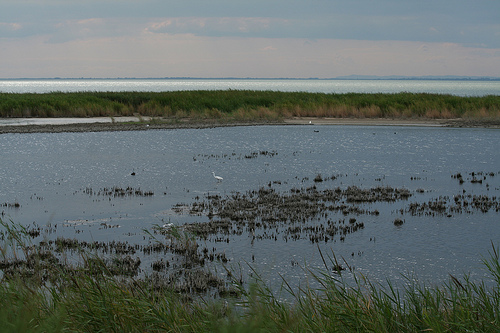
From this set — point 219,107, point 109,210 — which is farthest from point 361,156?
point 219,107

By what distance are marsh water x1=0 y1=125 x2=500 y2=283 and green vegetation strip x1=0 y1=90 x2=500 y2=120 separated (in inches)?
443

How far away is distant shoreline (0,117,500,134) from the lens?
41656 millimetres

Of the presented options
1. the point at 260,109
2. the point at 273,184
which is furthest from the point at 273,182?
the point at 260,109

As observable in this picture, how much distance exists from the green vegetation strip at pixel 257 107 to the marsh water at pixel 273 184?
11263 millimetres

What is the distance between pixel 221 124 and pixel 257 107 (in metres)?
8.98

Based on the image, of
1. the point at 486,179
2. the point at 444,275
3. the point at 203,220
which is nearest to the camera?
the point at 444,275

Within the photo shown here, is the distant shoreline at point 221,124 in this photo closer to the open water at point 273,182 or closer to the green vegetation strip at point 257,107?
the green vegetation strip at point 257,107

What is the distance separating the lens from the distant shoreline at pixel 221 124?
41656mm

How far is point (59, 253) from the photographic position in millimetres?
11555

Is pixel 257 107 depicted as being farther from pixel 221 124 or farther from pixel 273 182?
pixel 273 182

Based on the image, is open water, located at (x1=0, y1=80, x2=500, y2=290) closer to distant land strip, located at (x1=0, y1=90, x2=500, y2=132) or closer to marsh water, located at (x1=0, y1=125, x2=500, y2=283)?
marsh water, located at (x1=0, y1=125, x2=500, y2=283)

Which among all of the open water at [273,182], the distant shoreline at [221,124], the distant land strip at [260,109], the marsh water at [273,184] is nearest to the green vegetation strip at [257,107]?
the distant land strip at [260,109]

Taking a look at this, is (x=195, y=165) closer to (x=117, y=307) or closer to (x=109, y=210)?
(x=109, y=210)

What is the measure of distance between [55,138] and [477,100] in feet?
126
